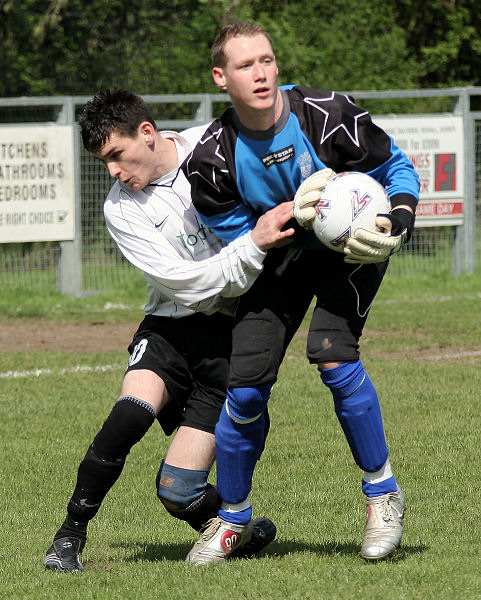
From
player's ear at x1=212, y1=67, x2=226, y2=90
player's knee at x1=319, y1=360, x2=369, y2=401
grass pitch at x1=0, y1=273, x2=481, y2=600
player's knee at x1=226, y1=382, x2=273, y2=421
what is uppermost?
player's ear at x1=212, y1=67, x2=226, y2=90

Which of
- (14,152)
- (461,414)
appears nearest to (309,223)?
(461,414)

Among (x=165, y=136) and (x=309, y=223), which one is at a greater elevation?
(x=165, y=136)

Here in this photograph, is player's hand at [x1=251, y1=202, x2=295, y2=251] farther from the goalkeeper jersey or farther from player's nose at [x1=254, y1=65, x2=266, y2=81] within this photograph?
player's nose at [x1=254, y1=65, x2=266, y2=81]

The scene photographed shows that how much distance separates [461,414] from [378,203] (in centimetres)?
352

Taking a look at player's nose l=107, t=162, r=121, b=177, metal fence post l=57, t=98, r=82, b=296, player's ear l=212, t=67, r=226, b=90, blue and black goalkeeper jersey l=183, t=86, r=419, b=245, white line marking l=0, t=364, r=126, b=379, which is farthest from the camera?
metal fence post l=57, t=98, r=82, b=296

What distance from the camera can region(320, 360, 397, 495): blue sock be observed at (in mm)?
4312

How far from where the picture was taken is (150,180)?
4.73m

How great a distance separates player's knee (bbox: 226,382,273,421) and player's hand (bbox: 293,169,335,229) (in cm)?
68

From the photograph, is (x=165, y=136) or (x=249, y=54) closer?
(x=249, y=54)

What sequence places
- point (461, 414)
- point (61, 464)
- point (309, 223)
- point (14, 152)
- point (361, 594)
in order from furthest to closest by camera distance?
1. point (14, 152)
2. point (461, 414)
3. point (61, 464)
4. point (309, 223)
5. point (361, 594)

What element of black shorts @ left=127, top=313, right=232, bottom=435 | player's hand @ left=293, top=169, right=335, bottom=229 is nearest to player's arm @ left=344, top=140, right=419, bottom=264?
player's hand @ left=293, top=169, right=335, bottom=229

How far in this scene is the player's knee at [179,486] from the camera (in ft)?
15.5

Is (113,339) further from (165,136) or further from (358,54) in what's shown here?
(358,54)

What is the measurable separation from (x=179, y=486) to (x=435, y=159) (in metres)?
10.1
